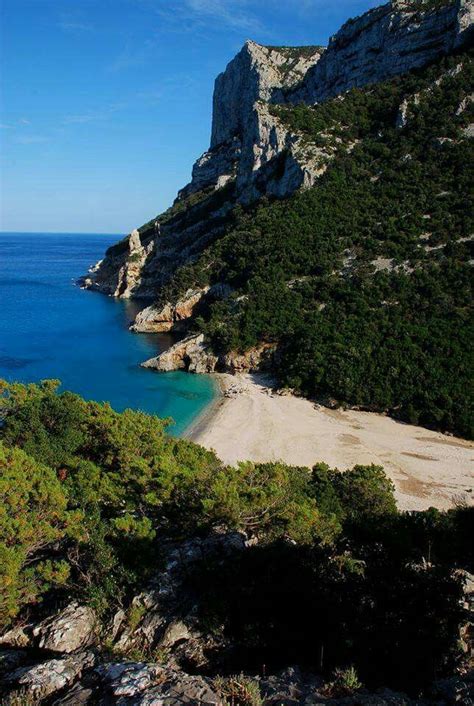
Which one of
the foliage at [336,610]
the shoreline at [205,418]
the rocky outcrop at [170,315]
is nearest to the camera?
the foliage at [336,610]

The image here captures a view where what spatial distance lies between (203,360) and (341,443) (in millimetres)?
17128

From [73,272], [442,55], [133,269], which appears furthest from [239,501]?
[73,272]

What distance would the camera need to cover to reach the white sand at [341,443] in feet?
77.9

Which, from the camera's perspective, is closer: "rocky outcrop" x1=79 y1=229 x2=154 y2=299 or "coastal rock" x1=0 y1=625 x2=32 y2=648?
"coastal rock" x1=0 y1=625 x2=32 y2=648

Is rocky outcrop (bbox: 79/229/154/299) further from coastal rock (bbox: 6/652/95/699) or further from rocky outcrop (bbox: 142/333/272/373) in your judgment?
coastal rock (bbox: 6/652/95/699)

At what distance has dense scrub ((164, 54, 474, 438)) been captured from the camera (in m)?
32.9

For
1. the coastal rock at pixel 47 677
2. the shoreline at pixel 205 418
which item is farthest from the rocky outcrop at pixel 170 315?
the coastal rock at pixel 47 677

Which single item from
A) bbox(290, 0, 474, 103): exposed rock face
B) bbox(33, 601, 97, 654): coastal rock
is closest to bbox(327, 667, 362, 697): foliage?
bbox(33, 601, 97, 654): coastal rock

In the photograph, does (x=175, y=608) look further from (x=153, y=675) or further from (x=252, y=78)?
(x=252, y=78)

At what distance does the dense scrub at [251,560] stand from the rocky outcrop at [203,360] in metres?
24.0

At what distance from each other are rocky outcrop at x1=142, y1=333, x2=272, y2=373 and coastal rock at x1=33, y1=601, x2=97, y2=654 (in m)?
30.3

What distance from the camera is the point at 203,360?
4131cm

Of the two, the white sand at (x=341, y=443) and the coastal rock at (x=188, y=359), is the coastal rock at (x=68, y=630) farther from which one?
the coastal rock at (x=188, y=359)

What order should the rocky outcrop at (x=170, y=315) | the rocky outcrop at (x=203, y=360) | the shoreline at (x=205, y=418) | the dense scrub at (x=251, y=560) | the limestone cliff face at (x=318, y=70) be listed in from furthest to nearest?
the limestone cliff face at (x=318, y=70) < the rocky outcrop at (x=170, y=315) < the rocky outcrop at (x=203, y=360) < the shoreline at (x=205, y=418) < the dense scrub at (x=251, y=560)
